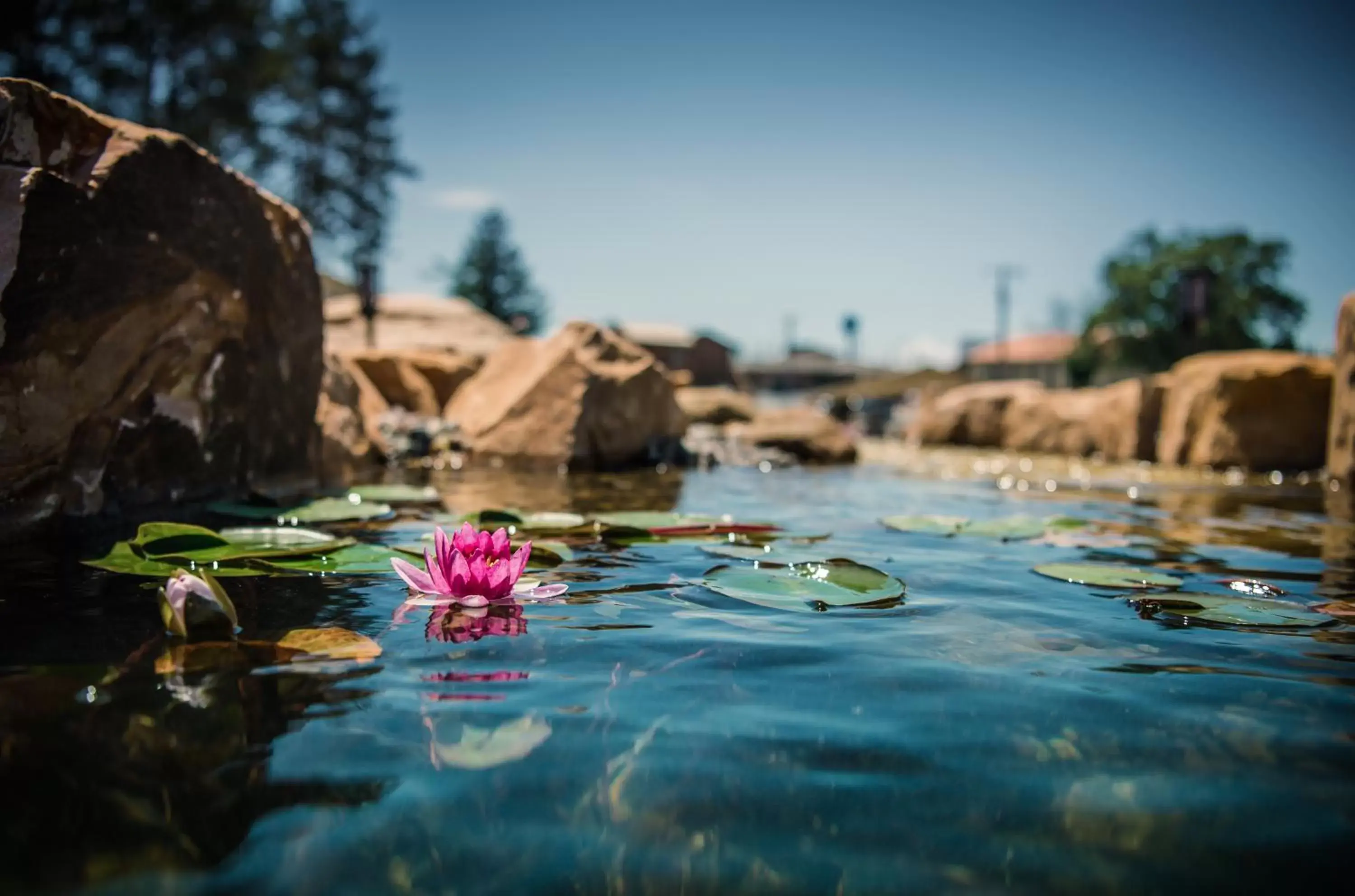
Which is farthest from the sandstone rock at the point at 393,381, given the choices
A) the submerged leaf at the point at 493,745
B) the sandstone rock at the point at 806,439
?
the submerged leaf at the point at 493,745

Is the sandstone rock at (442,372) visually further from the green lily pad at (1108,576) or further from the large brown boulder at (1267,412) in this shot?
the green lily pad at (1108,576)

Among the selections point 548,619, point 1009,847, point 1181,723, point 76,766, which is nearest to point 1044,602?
point 1181,723

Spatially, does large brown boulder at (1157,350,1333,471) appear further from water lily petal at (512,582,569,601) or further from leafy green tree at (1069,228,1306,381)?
leafy green tree at (1069,228,1306,381)

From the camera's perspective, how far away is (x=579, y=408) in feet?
23.8

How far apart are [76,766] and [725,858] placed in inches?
32.9

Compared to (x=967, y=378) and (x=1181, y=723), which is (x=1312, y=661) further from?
(x=967, y=378)

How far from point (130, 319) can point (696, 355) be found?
2347cm

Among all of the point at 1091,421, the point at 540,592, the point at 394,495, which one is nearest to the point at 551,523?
the point at 394,495

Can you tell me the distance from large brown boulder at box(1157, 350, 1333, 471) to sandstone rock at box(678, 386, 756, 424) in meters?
5.63

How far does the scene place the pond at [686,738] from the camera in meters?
0.98

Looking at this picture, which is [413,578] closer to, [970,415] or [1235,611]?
[1235,611]

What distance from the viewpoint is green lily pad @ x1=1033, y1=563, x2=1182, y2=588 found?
2623 mm

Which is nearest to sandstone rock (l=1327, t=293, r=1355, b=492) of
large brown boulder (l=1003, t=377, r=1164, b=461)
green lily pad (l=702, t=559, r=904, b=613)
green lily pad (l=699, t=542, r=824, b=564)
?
large brown boulder (l=1003, t=377, r=1164, b=461)

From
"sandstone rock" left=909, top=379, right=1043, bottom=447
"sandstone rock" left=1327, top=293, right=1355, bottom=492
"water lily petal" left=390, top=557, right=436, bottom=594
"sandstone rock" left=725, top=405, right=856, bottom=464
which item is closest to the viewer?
"water lily petal" left=390, top=557, right=436, bottom=594
